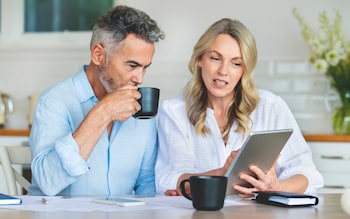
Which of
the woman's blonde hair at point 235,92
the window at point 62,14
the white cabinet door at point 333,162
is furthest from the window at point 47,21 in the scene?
the woman's blonde hair at point 235,92

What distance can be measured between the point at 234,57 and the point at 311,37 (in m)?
1.65

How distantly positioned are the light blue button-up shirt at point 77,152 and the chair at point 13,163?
0.08 m

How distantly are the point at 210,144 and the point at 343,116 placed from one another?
1.78 m

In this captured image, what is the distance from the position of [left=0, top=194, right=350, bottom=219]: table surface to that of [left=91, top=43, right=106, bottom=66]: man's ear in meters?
0.77

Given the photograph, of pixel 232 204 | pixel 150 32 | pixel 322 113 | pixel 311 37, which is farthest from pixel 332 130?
pixel 232 204

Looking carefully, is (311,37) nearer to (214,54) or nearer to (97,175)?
(214,54)

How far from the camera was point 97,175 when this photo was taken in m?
2.29

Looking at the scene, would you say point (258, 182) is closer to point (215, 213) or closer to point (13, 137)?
point (215, 213)

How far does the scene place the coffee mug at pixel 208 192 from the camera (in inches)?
67.7

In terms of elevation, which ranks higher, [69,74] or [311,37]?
[311,37]

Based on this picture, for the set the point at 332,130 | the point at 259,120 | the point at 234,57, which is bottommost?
the point at 332,130

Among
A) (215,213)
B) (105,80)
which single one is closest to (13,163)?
(105,80)

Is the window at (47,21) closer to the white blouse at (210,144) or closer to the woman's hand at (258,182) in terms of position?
the white blouse at (210,144)

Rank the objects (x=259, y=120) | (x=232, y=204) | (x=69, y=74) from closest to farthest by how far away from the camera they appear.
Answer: (x=232, y=204) → (x=259, y=120) → (x=69, y=74)
